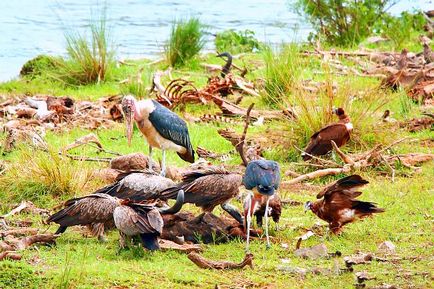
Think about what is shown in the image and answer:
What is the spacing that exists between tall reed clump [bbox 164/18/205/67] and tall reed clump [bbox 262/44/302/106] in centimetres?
334

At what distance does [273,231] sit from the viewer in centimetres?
907

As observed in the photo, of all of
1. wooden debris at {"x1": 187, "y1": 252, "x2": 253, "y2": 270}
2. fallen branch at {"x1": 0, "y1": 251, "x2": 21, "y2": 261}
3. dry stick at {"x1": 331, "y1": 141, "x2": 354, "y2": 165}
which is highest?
wooden debris at {"x1": 187, "y1": 252, "x2": 253, "y2": 270}

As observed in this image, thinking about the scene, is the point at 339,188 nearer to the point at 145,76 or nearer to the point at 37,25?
Result: the point at 145,76

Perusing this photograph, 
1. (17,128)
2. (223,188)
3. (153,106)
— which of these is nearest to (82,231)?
(223,188)

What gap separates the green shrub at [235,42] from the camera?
1977 cm

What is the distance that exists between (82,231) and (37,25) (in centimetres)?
1619

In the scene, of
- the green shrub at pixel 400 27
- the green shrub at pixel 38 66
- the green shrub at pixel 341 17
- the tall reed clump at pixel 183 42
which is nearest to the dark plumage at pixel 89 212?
the green shrub at pixel 38 66

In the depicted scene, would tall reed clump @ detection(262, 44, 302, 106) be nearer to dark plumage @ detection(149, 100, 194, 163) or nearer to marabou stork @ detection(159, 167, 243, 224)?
dark plumage @ detection(149, 100, 194, 163)

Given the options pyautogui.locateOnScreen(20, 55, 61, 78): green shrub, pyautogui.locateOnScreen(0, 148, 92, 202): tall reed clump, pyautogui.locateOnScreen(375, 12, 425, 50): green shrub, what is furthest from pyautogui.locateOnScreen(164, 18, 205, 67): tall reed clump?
pyautogui.locateOnScreen(0, 148, 92, 202): tall reed clump

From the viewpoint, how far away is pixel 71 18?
24.7 m

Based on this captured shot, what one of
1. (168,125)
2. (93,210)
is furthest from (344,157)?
(93,210)

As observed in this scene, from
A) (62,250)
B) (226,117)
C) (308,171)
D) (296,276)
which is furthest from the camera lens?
(226,117)

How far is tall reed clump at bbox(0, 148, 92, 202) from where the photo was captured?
9922mm

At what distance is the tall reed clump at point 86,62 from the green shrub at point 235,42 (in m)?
3.58
